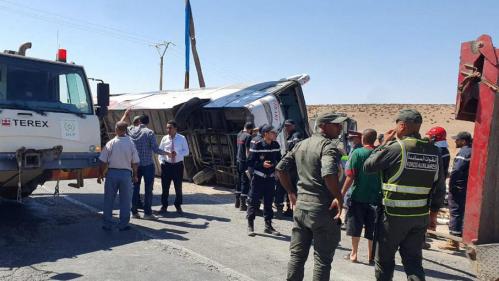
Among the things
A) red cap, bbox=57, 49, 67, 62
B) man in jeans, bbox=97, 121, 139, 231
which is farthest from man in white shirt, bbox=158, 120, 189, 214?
red cap, bbox=57, 49, 67, 62

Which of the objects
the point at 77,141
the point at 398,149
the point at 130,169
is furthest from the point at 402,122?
the point at 77,141

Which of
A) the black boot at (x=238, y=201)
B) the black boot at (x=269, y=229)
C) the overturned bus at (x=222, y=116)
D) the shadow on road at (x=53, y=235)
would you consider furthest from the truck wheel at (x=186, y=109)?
the black boot at (x=269, y=229)

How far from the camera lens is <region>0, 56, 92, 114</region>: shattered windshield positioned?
20.8 feet

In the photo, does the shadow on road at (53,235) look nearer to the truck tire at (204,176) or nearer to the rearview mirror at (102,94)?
the rearview mirror at (102,94)

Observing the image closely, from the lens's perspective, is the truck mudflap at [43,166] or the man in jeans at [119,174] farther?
the man in jeans at [119,174]

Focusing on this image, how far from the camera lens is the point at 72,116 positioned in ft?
22.6

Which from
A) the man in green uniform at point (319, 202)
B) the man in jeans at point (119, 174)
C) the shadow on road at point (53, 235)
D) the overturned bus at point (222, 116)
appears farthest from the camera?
the overturned bus at point (222, 116)

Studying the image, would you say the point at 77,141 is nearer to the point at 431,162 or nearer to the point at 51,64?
the point at 51,64

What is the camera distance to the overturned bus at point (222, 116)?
35.9 feet

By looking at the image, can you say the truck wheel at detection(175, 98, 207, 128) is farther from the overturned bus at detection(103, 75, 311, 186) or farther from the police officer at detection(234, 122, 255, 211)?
the police officer at detection(234, 122, 255, 211)

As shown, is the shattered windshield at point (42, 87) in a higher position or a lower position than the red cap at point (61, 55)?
lower

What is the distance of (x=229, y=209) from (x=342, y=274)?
13.1 ft

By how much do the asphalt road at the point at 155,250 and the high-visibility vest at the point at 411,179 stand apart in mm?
1419

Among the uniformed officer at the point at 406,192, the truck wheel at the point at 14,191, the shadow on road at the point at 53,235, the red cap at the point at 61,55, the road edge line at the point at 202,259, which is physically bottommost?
the shadow on road at the point at 53,235
